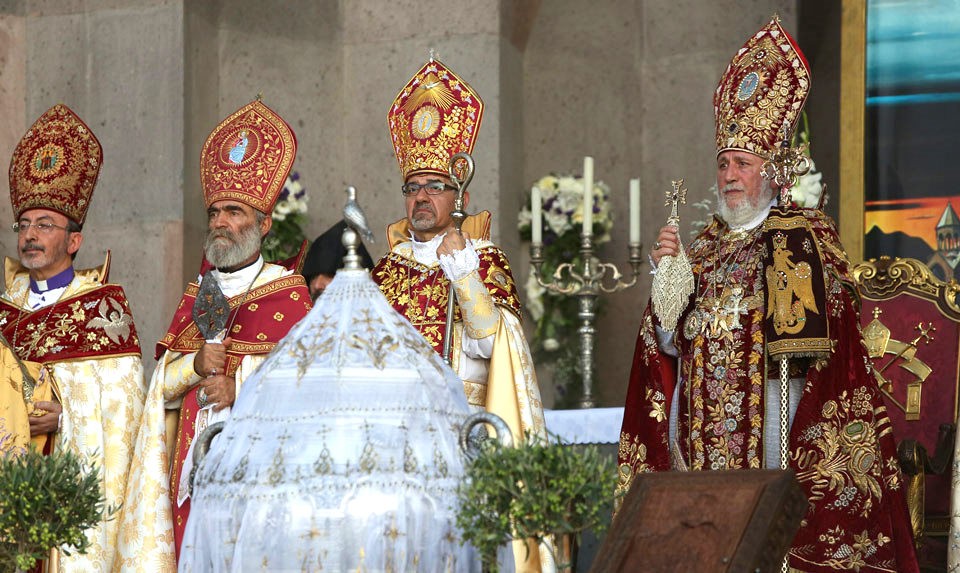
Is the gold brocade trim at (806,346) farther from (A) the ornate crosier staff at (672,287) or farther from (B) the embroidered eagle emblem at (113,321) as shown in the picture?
(B) the embroidered eagle emblem at (113,321)

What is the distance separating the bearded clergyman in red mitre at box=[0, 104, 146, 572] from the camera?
6133 millimetres

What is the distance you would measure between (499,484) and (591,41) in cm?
577

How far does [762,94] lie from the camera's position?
575 centimetres

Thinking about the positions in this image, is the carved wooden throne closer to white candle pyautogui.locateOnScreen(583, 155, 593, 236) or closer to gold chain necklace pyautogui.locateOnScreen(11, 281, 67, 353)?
white candle pyautogui.locateOnScreen(583, 155, 593, 236)

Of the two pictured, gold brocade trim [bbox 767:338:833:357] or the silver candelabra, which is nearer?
gold brocade trim [bbox 767:338:833:357]

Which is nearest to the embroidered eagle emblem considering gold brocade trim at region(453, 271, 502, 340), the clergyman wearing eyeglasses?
the clergyman wearing eyeglasses

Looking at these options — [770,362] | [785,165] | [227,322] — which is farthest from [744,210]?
[227,322]

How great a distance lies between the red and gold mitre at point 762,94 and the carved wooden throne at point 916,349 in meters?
1.02

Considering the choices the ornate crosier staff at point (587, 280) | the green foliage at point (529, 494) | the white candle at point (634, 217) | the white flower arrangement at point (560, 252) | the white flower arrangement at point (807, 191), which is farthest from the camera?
the white flower arrangement at point (560, 252)

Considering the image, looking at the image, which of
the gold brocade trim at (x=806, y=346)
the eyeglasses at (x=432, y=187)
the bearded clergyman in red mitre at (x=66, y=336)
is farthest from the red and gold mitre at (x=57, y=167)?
the gold brocade trim at (x=806, y=346)

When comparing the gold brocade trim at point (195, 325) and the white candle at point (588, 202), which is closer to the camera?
the gold brocade trim at point (195, 325)

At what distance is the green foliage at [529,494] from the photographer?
3.64 metres

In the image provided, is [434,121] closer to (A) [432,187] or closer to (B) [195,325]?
(A) [432,187]

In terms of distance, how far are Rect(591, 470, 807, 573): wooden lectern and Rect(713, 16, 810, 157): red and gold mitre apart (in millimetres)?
1906
